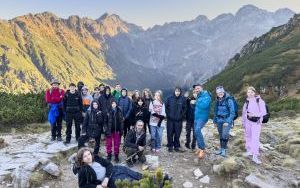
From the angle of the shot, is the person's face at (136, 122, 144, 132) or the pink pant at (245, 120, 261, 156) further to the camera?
the person's face at (136, 122, 144, 132)

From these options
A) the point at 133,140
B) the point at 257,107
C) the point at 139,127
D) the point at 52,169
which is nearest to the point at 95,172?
the point at 52,169

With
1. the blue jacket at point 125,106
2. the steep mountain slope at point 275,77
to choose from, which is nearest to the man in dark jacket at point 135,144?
the blue jacket at point 125,106

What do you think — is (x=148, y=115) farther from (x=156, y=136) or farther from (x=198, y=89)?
(x=198, y=89)

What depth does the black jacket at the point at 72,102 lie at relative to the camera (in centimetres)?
1625

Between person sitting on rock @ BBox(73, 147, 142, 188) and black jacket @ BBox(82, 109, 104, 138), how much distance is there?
148 inches

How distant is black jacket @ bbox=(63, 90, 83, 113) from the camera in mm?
16250

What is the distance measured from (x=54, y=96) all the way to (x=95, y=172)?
6963mm

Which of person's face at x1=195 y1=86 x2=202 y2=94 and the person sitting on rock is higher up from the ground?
person's face at x1=195 y1=86 x2=202 y2=94

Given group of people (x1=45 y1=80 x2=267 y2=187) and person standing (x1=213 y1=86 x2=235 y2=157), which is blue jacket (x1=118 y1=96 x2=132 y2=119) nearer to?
group of people (x1=45 y1=80 x2=267 y2=187)

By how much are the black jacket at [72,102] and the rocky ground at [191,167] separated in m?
1.40

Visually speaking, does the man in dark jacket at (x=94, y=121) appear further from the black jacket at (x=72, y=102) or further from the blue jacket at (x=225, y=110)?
the blue jacket at (x=225, y=110)

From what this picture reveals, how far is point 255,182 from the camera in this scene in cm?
1180

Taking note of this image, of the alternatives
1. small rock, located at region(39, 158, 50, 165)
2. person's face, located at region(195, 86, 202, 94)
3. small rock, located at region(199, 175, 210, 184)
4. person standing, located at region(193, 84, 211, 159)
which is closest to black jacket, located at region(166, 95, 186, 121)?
person's face, located at region(195, 86, 202, 94)

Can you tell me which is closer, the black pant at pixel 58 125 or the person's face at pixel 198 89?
the person's face at pixel 198 89
